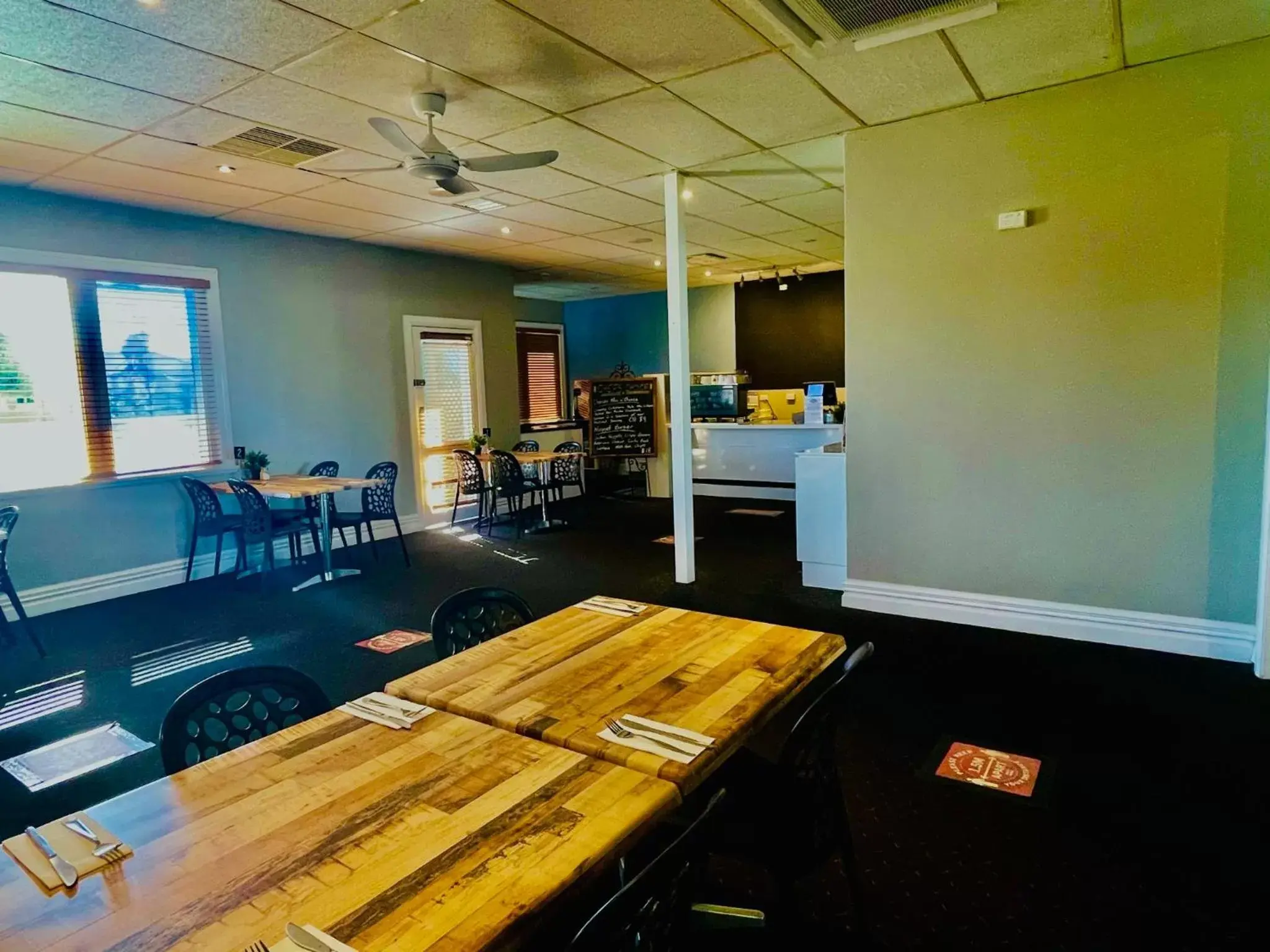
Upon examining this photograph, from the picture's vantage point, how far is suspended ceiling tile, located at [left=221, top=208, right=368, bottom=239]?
581 centimetres

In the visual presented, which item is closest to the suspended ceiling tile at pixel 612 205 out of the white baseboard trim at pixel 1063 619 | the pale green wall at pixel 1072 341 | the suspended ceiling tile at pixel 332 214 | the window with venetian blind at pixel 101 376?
the suspended ceiling tile at pixel 332 214

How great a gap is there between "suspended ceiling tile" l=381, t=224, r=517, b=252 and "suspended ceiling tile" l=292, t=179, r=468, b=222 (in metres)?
0.40

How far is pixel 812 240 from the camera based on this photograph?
7594 millimetres

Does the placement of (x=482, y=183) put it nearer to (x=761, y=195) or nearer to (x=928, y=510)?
(x=761, y=195)

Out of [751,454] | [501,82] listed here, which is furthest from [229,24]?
[751,454]

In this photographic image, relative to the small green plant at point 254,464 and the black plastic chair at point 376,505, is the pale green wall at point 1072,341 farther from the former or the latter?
the small green plant at point 254,464

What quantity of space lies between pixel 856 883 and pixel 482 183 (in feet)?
15.2

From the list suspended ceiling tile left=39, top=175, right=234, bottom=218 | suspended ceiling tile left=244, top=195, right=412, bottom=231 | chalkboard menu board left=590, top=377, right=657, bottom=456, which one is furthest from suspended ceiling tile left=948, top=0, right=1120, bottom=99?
chalkboard menu board left=590, top=377, right=657, bottom=456

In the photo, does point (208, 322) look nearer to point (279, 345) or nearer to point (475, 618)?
point (279, 345)

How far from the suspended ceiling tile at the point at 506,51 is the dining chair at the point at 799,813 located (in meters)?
2.66

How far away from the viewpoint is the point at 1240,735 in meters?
2.95

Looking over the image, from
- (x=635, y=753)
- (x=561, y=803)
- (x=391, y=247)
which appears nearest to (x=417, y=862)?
(x=561, y=803)

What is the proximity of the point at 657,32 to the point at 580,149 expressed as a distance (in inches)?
58.8

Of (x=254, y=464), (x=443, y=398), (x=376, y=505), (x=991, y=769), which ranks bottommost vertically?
(x=991, y=769)
